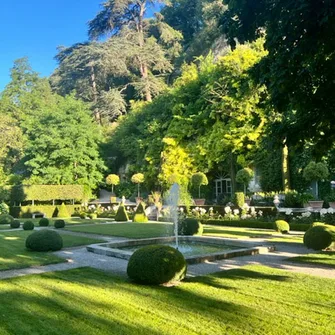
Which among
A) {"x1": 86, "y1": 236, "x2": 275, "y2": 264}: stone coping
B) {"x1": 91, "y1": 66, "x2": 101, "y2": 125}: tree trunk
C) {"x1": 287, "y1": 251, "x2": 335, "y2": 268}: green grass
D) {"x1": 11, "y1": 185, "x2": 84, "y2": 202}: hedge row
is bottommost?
{"x1": 287, "y1": 251, "x2": 335, "y2": 268}: green grass

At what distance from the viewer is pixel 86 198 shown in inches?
1273

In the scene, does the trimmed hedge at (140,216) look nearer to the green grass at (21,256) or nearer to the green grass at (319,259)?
the green grass at (21,256)

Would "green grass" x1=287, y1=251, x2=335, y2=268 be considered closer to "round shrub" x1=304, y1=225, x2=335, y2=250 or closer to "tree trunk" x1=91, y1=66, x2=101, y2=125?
"round shrub" x1=304, y1=225, x2=335, y2=250

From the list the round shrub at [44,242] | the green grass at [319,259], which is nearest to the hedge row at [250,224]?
the green grass at [319,259]

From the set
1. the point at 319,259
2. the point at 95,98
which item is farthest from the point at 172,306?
the point at 95,98

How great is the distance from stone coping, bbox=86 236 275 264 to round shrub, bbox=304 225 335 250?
0.92 m

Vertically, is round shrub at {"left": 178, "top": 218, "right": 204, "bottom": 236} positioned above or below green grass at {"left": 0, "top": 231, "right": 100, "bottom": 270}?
above

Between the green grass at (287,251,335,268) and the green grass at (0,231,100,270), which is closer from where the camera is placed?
the green grass at (287,251,335,268)

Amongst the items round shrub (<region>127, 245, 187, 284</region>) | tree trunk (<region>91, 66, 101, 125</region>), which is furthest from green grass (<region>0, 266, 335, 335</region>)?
tree trunk (<region>91, 66, 101, 125</region>)

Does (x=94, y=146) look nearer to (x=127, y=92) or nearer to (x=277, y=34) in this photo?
(x=127, y=92)

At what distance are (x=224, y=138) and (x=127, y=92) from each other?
67.5 feet

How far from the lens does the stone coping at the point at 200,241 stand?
843cm

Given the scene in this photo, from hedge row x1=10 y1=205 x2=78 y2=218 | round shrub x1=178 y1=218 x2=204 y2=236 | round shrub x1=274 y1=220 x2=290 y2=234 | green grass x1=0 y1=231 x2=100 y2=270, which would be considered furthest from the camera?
hedge row x1=10 y1=205 x2=78 y2=218

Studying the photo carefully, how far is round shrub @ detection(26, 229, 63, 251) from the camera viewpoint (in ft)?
32.3
